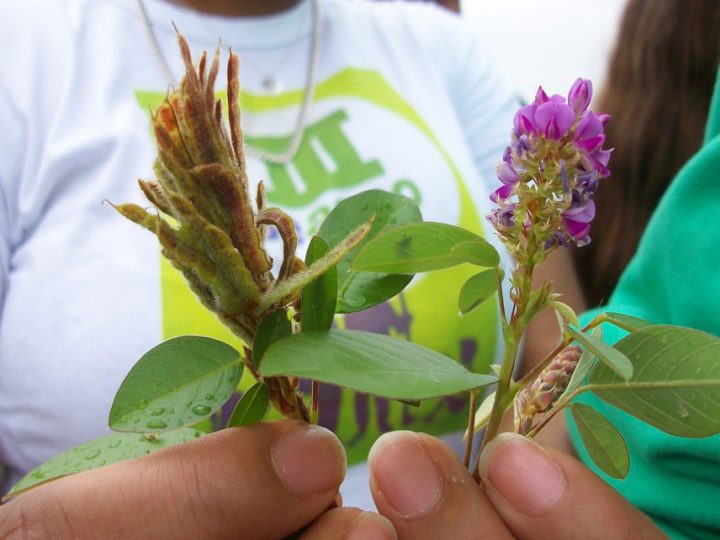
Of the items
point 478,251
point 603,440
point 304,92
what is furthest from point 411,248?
point 304,92

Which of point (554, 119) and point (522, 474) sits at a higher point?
point (554, 119)

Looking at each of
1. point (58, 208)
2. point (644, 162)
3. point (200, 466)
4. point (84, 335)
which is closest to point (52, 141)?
point (58, 208)

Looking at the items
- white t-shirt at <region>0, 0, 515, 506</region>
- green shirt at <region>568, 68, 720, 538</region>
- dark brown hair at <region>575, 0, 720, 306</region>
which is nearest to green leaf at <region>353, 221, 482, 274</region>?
green shirt at <region>568, 68, 720, 538</region>

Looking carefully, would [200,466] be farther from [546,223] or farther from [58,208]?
[58,208]

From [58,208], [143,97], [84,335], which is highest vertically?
[143,97]

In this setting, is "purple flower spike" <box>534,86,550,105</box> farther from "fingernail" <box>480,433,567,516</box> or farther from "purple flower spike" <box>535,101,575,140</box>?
"fingernail" <box>480,433,567,516</box>

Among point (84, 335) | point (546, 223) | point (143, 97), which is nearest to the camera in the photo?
point (546, 223)

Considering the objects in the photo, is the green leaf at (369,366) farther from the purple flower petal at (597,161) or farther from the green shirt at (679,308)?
the green shirt at (679,308)

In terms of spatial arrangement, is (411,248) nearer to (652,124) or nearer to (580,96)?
(580,96)
